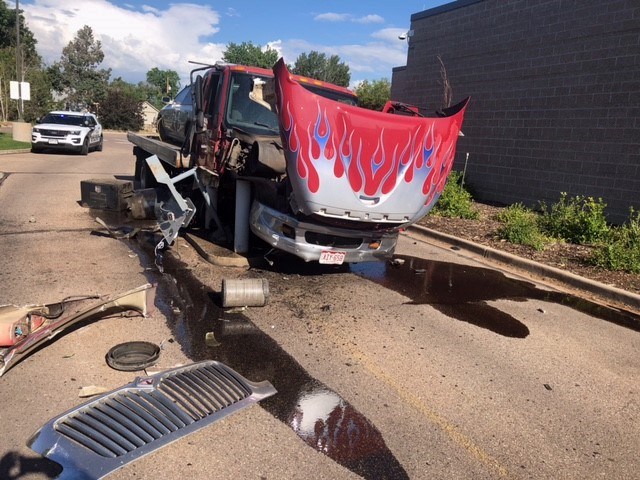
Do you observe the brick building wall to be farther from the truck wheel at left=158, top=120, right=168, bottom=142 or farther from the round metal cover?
the round metal cover

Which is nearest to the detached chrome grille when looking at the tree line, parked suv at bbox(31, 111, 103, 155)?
parked suv at bbox(31, 111, 103, 155)

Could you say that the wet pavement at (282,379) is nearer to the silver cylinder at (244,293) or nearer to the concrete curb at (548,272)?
the silver cylinder at (244,293)

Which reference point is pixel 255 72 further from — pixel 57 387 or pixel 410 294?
pixel 57 387

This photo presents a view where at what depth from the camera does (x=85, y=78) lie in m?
73.2

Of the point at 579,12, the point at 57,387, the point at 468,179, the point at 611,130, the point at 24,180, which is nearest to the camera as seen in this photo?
the point at 57,387

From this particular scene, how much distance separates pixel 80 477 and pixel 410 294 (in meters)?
4.27

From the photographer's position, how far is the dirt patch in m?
7.02

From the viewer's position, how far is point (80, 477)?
2.56 meters

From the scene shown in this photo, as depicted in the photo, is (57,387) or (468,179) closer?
(57,387)

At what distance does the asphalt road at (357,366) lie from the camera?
299cm

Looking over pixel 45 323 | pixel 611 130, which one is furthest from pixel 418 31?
pixel 45 323

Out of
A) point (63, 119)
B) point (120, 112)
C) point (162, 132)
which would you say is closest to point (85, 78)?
point (120, 112)

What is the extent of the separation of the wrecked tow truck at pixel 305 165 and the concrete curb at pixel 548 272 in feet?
9.05

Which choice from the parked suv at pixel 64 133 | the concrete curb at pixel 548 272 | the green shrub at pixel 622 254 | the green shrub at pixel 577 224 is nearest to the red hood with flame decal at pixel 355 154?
the concrete curb at pixel 548 272
